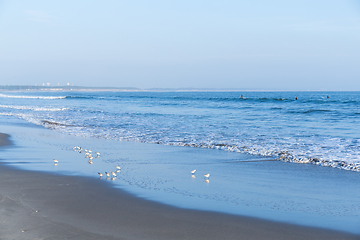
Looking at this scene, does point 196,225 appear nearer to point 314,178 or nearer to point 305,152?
point 314,178

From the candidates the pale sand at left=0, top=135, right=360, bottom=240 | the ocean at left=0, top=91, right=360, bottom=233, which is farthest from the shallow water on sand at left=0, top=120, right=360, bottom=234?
the pale sand at left=0, top=135, right=360, bottom=240

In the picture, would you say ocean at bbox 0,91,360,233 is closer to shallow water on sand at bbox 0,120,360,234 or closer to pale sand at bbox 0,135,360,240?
shallow water on sand at bbox 0,120,360,234

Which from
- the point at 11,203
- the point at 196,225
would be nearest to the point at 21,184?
the point at 11,203

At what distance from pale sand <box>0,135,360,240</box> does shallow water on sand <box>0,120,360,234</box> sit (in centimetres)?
30

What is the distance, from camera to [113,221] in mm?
4191

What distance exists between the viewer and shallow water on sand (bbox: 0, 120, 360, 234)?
4711mm

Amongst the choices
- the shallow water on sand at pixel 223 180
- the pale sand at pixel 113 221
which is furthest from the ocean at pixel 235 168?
the pale sand at pixel 113 221

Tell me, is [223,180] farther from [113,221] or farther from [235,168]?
[113,221]

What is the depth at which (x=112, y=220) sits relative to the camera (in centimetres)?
423

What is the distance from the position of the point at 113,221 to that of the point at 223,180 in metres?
2.81

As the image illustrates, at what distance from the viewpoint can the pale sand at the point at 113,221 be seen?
3791 mm

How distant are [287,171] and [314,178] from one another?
73cm

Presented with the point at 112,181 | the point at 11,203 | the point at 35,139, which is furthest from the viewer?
the point at 35,139

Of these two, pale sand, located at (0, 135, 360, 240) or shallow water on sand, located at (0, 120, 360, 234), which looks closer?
pale sand, located at (0, 135, 360, 240)
